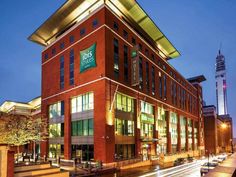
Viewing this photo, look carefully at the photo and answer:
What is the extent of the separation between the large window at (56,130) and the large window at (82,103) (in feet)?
17.2

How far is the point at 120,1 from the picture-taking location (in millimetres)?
47156

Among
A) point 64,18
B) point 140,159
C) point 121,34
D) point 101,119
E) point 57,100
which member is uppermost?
point 64,18

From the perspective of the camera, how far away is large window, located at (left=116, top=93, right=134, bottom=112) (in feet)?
141

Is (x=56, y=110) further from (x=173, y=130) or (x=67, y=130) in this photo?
(x=173, y=130)

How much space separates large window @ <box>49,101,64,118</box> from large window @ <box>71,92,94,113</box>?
13.1ft

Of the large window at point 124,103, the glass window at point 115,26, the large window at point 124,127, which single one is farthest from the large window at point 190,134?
the glass window at point 115,26

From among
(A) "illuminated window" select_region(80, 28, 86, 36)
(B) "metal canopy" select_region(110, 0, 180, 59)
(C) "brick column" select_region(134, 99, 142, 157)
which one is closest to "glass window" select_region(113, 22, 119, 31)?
(B) "metal canopy" select_region(110, 0, 180, 59)

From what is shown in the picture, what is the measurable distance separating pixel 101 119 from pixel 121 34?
16.1 metres

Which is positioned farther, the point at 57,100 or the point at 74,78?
the point at 57,100

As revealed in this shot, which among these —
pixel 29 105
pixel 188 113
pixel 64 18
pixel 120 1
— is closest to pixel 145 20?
pixel 120 1

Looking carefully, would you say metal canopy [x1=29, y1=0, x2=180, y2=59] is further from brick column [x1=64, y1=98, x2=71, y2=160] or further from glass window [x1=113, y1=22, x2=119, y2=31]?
brick column [x1=64, y1=98, x2=71, y2=160]

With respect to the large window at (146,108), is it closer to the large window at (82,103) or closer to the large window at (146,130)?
the large window at (146,130)

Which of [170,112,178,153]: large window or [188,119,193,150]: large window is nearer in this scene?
[170,112,178,153]: large window

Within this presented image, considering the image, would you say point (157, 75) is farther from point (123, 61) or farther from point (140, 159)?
point (140, 159)
